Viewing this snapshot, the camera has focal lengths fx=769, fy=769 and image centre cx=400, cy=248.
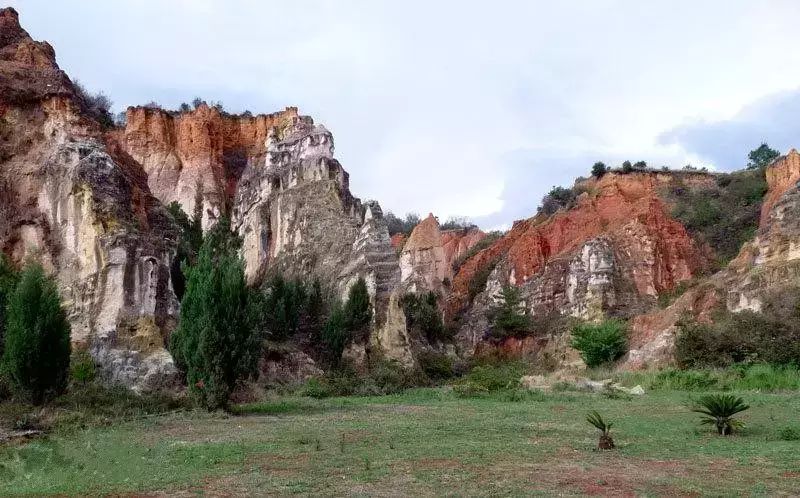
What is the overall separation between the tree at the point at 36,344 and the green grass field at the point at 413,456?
3.64m

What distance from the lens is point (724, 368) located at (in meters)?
32.1

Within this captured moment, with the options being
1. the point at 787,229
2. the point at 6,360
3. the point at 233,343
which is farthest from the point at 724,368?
the point at 6,360

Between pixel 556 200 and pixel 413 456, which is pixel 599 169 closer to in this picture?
pixel 556 200

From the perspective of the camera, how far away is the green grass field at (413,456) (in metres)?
10.3

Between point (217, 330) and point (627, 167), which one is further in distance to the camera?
point (627, 167)

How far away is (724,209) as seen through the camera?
6066cm

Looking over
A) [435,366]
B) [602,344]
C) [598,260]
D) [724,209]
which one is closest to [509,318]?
[598,260]

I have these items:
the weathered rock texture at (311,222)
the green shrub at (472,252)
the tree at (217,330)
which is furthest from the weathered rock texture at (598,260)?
the tree at (217,330)

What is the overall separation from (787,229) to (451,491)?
3519cm

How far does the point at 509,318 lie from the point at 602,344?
11496 millimetres

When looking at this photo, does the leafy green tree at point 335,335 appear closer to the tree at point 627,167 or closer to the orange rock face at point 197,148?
the orange rock face at point 197,148

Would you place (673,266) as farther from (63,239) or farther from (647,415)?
(63,239)

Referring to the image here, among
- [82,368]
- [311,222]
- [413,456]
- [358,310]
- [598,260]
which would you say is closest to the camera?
[413,456]

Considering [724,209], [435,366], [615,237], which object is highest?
[724,209]
